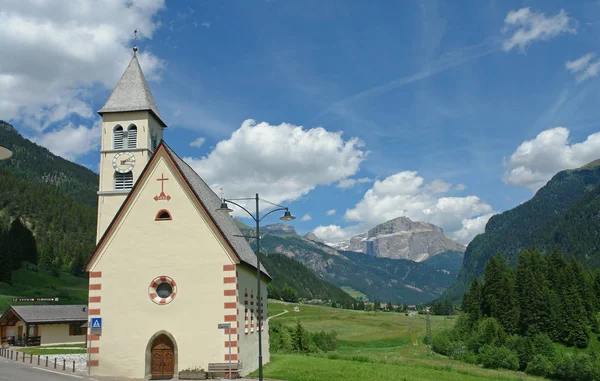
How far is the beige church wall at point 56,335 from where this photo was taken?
6719cm

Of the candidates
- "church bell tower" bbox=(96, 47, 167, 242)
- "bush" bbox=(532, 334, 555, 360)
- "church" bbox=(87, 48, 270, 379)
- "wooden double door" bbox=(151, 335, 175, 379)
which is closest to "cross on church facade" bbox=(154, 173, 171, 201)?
"church" bbox=(87, 48, 270, 379)

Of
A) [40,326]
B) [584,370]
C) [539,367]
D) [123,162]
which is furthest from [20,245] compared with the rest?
[584,370]

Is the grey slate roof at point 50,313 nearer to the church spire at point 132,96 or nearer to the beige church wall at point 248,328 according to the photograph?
the church spire at point 132,96

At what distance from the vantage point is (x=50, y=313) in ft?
226

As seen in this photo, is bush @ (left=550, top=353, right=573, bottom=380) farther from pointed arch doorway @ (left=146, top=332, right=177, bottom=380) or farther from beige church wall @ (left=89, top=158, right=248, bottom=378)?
pointed arch doorway @ (left=146, top=332, right=177, bottom=380)

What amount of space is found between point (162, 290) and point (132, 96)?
1664cm

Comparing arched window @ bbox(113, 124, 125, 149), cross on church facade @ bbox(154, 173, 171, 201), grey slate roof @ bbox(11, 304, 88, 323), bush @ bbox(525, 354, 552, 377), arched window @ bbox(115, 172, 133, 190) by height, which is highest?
arched window @ bbox(113, 124, 125, 149)

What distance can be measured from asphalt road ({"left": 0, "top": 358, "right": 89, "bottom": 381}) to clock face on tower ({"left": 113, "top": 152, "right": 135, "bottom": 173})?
14095 millimetres

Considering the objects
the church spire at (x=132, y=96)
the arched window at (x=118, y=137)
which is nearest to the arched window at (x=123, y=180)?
the arched window at (x=118, y=137)

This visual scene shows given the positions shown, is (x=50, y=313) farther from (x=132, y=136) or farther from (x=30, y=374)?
(x=30, y=374)

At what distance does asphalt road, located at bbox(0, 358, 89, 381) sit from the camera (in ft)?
96.3

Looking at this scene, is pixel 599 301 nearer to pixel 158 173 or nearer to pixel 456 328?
pixel 456 328

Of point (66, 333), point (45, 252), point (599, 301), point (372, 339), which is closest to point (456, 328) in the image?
point (372, 339)

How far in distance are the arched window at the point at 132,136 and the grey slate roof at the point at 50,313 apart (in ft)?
121
